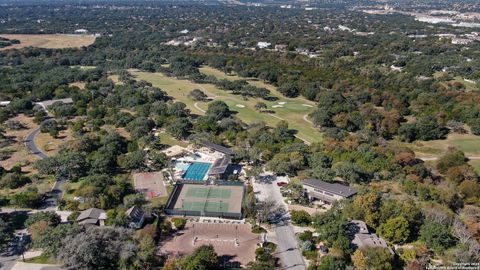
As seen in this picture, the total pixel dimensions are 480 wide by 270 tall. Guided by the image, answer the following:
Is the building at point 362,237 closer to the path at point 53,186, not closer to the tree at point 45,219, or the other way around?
the tree at point 45,219

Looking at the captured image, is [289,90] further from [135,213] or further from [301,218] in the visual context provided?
[135,213]

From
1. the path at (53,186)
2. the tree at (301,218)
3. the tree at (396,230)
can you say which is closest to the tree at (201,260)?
the tree at (301,218)

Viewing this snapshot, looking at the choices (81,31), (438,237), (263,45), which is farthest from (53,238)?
(81,31)

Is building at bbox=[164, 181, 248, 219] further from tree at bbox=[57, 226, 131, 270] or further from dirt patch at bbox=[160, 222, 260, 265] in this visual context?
tree at bbox=[57, 226, 131, 270]

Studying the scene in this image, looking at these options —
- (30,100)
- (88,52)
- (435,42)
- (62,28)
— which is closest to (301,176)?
(30,100)

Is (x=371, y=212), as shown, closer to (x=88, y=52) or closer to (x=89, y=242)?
(x=89, y=242)

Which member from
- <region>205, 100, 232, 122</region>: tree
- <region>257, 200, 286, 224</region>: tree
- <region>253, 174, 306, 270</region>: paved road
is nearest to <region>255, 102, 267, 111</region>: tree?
<region>205, 100, 232, 122</region>: tree
